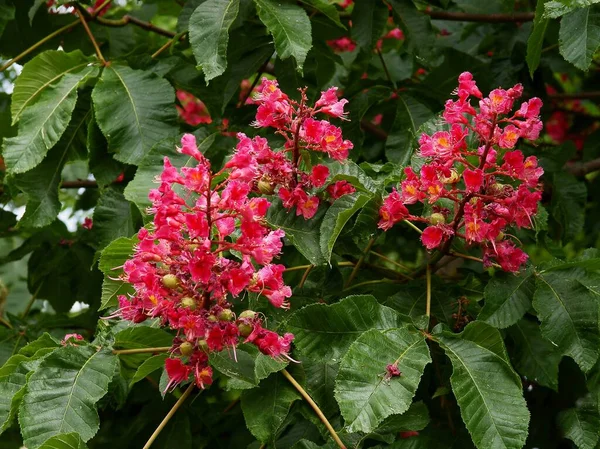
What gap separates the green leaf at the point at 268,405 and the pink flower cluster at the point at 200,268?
22cm

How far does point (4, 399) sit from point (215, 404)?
47.5 inches

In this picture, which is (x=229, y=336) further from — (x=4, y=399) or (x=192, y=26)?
(x=192, y=26)

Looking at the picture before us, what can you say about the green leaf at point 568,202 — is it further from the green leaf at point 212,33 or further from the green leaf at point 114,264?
the green leaf at point 114,264

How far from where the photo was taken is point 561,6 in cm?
222

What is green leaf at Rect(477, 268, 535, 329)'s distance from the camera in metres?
2.24

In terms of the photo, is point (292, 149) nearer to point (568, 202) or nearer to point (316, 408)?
point (316, 408)

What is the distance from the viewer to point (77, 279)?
359cm

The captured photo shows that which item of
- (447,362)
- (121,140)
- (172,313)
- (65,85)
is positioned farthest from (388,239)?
(172,313)

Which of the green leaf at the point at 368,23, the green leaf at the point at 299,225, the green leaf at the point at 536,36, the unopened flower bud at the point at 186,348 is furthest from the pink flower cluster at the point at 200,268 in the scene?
the green leaf at the point at 368,23

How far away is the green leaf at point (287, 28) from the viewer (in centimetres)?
247

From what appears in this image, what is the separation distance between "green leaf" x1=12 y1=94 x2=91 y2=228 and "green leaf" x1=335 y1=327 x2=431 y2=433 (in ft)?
4.40

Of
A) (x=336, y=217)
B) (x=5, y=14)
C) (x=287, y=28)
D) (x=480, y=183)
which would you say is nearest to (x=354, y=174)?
(x=336, y=217)

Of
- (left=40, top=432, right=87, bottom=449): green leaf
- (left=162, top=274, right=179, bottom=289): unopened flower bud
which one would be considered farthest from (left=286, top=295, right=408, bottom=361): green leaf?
(left=40, top=432, right=87, bottom=449): green leaf

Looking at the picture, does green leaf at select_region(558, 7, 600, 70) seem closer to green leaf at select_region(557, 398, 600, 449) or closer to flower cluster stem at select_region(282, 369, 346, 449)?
green leaf at select_region(557, 398, 600, 449)
